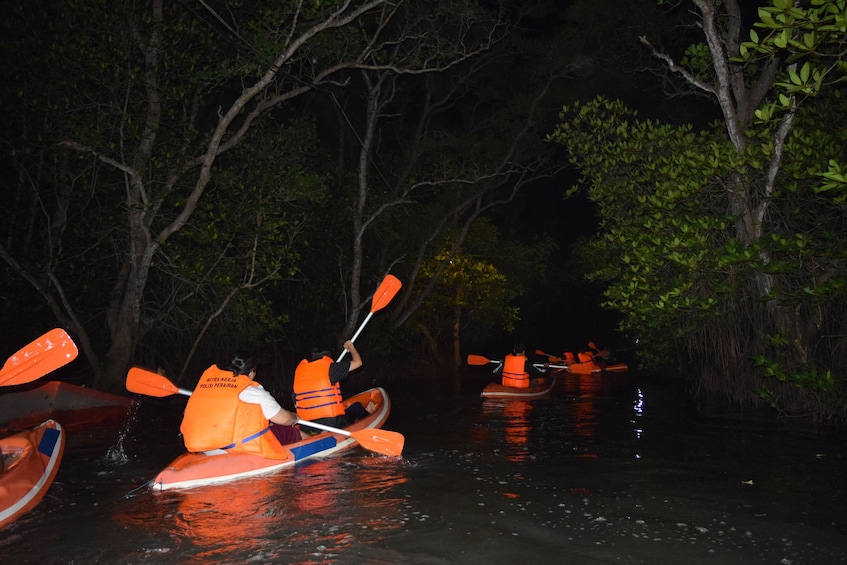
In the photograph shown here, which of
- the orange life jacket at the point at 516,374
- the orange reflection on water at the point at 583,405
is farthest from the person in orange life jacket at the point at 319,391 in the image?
the orange life jacket at the point at 516,374

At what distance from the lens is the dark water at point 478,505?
170 inches

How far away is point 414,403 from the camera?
1295cm

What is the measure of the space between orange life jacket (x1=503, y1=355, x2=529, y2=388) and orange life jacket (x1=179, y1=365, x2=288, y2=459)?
25.4 ft

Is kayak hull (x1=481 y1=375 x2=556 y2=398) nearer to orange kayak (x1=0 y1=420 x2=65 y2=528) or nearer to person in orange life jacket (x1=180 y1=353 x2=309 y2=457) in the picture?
person in orange life jacket (x1=180 y1=353 x2=309 y2=457)

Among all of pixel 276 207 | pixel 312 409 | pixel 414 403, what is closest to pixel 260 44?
pixel 276 207

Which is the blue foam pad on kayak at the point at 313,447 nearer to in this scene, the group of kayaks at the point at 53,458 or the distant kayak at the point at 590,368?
the group of kayaks at the point at 53,458

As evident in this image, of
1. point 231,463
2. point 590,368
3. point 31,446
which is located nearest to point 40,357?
point 31,446

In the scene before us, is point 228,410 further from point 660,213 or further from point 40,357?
point 660,213

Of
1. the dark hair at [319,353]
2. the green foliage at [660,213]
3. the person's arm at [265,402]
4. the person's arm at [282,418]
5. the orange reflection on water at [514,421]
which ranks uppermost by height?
the green foliage at [660,213]

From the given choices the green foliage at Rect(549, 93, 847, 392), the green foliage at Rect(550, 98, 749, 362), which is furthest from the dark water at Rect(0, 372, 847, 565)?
the green foliage at Rect(550, 98, 749, 362)

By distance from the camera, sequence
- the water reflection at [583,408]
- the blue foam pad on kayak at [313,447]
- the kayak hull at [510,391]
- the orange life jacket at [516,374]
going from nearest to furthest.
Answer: the blue foam pad on kayak at [313,447]
the water reflection at [583,408]
the kayak hull at [510,391]
the orange life jacket at [516,374]

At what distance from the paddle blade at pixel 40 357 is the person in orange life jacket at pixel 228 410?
1.07m

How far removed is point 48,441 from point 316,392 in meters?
2.58

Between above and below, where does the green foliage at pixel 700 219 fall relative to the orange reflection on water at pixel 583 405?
above
